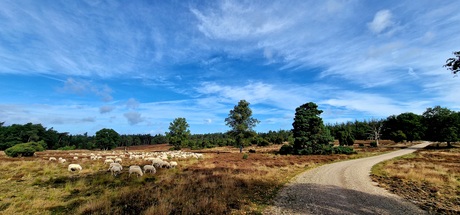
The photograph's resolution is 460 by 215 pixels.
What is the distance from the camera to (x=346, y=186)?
592 inches

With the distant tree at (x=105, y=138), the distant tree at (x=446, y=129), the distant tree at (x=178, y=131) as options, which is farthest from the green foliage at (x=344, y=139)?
the distant tree at (x=105, y=138)

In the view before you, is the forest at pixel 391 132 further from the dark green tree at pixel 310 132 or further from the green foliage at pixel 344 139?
the dark green tree at pixel 310 132

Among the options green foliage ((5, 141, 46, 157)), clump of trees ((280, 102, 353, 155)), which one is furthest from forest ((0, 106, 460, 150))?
green foliage ((5, 141, 46, 157))

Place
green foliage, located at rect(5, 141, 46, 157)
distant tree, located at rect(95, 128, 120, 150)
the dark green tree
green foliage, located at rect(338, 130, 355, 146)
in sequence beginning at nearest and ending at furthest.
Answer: green foliage, located at rect(5, 141, 46, 157) → the dark green tree → green foliage, located at rect(338, 130, 355, 146) → distant tree, located at rect(95, 128, 120, 150)

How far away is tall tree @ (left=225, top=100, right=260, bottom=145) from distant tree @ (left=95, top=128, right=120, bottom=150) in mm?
67066

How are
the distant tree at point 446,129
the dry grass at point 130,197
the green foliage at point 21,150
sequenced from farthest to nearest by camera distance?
the distant tree at point 446,129
the green foliage at point 21,150
the dry grass at point 130,197

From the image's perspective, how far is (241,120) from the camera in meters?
55.9

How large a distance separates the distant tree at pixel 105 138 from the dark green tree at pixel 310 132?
83533mm

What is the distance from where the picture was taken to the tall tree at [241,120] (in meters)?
55.0

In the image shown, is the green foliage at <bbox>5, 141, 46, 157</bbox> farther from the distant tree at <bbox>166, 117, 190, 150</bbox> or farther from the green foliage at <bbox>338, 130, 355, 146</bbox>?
the green foliage at <bbox>338, 130, 355, 146</bbox>

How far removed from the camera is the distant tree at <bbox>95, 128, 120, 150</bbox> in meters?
94.4

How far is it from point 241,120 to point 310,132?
17352 millimetres

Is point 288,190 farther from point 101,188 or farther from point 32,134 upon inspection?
point 32,134

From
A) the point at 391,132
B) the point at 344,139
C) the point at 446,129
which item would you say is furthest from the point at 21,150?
the point at 391,132
